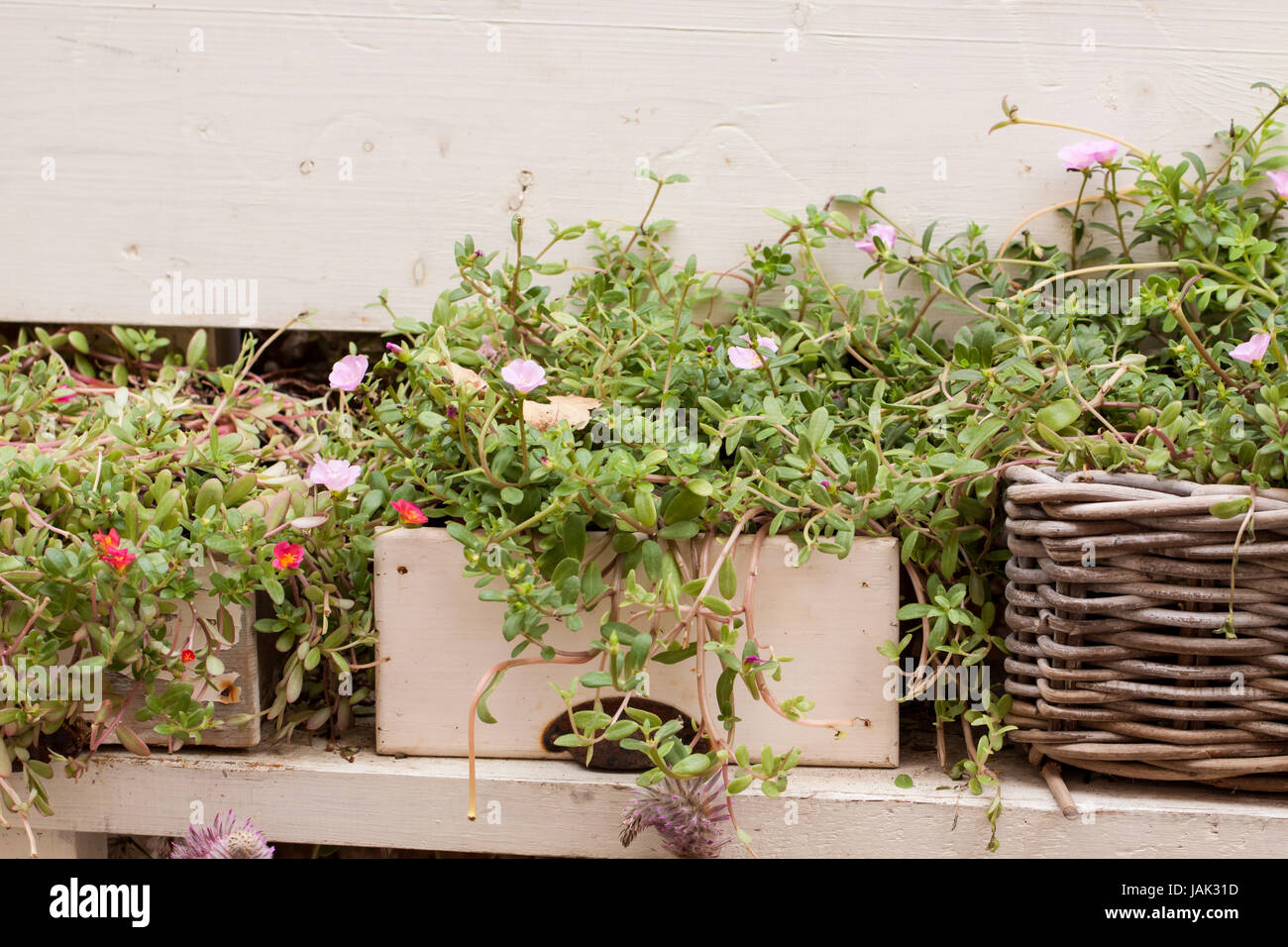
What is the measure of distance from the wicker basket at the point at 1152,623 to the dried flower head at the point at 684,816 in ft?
0.87

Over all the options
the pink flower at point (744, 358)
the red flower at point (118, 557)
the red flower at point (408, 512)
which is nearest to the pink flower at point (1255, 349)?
the pink flower at point (744, 358)

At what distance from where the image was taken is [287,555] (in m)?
0.78

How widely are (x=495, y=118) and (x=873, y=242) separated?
0.46 m

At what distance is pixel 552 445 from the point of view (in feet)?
2.37

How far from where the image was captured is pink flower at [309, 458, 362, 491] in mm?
778

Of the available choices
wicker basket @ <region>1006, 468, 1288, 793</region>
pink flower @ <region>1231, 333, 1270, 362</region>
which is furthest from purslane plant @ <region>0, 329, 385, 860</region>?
pink flower @ <region>1231, 333, 1270, 362</region>

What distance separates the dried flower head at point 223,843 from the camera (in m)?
0.78

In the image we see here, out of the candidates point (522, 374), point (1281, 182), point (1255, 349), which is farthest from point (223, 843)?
point (1281, 182)

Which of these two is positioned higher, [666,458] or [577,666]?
[666,458]

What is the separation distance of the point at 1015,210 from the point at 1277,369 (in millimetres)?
350

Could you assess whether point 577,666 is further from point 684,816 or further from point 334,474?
point 334,474

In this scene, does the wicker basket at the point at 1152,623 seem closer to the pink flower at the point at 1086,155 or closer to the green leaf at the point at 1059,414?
the green leaf at the point at 1059,414

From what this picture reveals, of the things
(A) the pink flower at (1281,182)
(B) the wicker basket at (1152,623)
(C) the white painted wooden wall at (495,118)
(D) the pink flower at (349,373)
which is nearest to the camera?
(B) the wicker basket at (1152,623)

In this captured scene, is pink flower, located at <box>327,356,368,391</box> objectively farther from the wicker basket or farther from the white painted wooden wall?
the wicker basket
